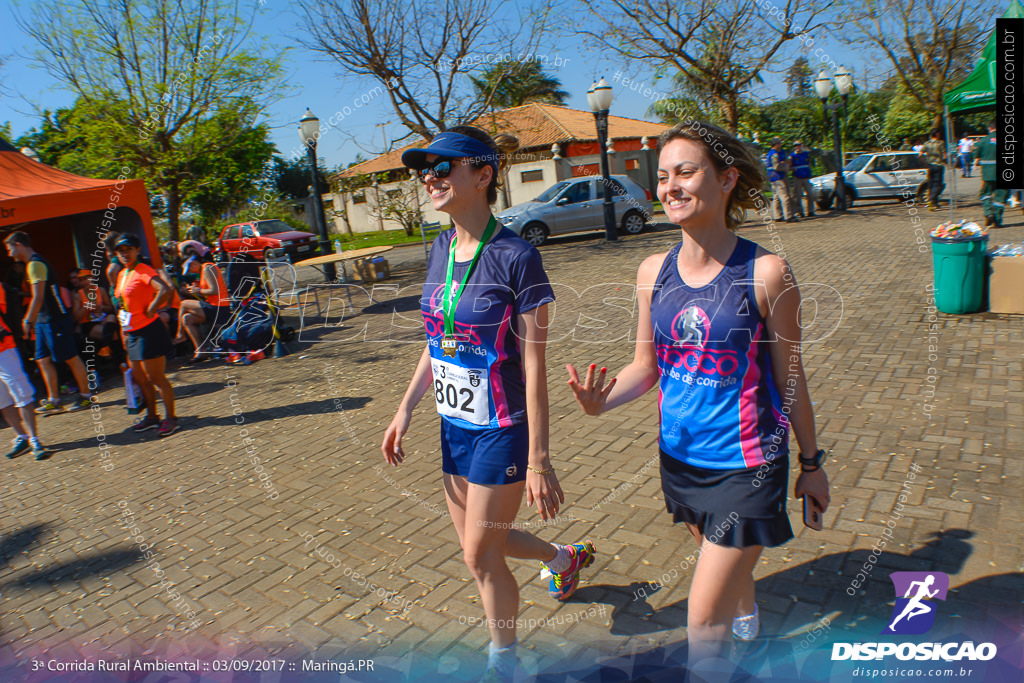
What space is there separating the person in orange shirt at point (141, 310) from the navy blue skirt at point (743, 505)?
5.54 m

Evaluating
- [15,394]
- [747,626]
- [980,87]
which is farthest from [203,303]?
[980,87]

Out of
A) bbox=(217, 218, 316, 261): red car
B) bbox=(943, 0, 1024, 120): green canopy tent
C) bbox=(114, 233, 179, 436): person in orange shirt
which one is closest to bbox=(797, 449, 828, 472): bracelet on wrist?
bbox=(114, 233, 179, 436): person in orange shirt

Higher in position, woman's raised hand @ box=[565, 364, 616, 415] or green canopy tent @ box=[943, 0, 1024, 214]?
green canopy tent @ box=[943, 0, 1024, 214]

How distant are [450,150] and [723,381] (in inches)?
48.3

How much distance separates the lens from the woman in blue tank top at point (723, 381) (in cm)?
201

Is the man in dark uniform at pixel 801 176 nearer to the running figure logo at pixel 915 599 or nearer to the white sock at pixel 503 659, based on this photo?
the running figure logo at pixel 915 599

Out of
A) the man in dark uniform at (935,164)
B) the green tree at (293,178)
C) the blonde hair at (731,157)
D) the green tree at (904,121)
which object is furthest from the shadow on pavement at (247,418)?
the green tree at (904,121)

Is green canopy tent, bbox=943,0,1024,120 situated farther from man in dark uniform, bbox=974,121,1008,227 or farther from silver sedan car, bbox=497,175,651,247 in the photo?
silver sedan car, bbox=497,175,651,247

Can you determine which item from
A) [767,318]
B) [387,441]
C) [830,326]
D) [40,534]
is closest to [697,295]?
[767,318]

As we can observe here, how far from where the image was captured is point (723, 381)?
2.07 metres

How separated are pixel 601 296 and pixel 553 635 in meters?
8.83

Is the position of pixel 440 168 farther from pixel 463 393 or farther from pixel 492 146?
pixel 463 393

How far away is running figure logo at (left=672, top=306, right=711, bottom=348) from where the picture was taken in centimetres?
207

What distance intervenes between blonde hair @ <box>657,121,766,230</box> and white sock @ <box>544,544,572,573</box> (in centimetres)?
165
